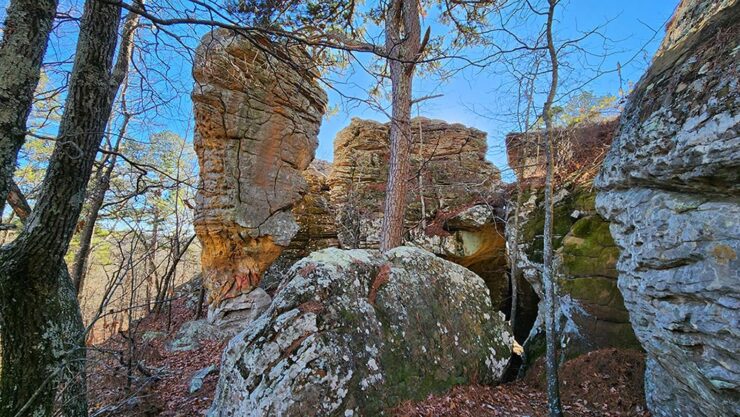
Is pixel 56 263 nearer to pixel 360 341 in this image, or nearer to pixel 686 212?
pixel 360 341

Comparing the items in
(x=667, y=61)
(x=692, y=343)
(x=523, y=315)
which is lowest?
(x=523, y=315)

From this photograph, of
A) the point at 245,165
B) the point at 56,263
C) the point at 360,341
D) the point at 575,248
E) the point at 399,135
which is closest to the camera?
the point at 56,263

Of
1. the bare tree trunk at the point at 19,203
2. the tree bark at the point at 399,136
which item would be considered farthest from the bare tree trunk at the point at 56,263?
the tree bark at the point at 399,136

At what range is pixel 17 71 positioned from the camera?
2.28 metres

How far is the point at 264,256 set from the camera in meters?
9.59

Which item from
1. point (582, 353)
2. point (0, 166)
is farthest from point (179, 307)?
point (582, 353)

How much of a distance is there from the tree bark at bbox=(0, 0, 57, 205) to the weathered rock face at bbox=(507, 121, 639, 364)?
18.5 feet

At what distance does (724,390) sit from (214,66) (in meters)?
10.0

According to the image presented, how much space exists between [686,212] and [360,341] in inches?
130

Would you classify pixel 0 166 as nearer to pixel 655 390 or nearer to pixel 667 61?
pixel 667 61

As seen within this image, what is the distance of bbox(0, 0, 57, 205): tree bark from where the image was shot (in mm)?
2227

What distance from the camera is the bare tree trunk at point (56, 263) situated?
2674 mm

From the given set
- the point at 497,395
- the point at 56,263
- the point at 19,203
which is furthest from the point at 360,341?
the point at 19,203

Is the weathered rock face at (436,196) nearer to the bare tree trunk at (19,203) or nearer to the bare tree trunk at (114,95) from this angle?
the bare tree trunk at (114,95)
